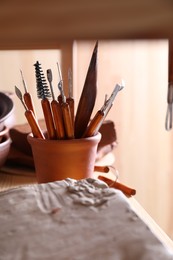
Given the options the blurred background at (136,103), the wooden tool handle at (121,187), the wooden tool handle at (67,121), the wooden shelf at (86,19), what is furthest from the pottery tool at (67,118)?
the blurred background at (136,103)

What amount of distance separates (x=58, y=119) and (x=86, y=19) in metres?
0.55

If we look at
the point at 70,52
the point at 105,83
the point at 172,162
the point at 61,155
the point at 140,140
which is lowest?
the point at 172,162

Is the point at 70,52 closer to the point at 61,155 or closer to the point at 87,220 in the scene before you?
the point at 61,155

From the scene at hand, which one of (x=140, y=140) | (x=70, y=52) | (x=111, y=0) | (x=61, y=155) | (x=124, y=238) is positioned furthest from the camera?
(x=140, y=140)

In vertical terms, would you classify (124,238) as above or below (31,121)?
below

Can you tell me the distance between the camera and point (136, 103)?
1488mm

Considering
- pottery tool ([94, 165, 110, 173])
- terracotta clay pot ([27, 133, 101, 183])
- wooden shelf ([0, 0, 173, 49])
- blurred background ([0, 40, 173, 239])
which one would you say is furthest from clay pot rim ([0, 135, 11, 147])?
wooden shelf ([0, 0, 173, 49])

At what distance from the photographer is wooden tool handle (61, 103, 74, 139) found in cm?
62

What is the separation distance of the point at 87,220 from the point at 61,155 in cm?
22

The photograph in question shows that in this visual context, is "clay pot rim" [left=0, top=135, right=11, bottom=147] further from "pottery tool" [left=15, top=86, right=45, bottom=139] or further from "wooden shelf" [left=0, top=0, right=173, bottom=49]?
"wooden shelf" [left=0, top=0, right=173, bottom=49]

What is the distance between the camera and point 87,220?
43 cm

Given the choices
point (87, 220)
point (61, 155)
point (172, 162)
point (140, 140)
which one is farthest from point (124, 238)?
point (172, 162)

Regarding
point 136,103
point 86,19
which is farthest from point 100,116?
point 136,103

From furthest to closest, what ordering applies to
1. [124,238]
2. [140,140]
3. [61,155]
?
[140,140]
[61,155]
[124,238]
